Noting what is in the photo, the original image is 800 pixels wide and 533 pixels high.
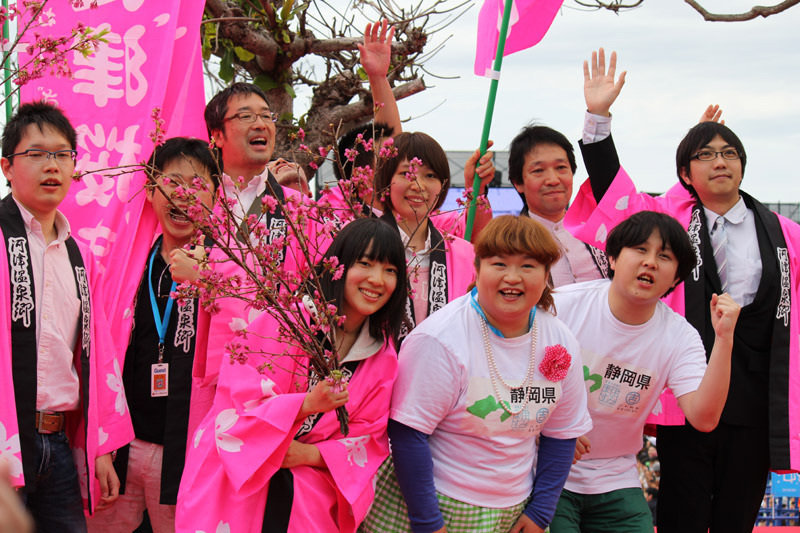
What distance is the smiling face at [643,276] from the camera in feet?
9.73

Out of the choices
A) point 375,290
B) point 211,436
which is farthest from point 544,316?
point 211,436

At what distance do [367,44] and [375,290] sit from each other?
172 cm

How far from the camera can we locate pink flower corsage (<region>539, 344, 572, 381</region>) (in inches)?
106

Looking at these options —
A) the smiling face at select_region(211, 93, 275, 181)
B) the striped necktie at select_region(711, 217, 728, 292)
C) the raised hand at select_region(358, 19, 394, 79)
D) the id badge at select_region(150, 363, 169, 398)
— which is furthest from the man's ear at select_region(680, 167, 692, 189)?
the id badge at select_region(150, 363, 169, 398)

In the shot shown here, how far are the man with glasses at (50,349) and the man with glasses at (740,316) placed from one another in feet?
6.81

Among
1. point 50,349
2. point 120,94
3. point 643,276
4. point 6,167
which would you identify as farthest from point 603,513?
point 120,94

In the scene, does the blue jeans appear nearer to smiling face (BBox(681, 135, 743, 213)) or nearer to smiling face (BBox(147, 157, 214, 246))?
smiling face (BBox(147, 157, 214, 246))

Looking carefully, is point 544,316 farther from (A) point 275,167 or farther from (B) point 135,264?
(A) point 275,167

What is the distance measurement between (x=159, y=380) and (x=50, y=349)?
0.47 m

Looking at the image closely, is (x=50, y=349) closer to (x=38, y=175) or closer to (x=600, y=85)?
(x=38, y=175)

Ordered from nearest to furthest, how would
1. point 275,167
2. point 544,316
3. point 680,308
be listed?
point 544,316 < point 680,308 < point 275,167

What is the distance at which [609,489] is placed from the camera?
9.75 ft

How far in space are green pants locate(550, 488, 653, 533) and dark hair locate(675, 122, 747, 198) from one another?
4.76 feet

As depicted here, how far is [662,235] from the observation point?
301 cm
